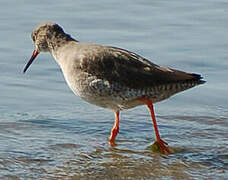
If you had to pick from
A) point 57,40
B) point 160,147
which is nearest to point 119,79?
point 160,147

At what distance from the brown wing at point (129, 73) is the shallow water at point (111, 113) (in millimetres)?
918

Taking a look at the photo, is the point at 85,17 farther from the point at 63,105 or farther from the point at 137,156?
the point at 137,156

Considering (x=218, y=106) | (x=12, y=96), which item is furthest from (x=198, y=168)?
(x=12, y=96)

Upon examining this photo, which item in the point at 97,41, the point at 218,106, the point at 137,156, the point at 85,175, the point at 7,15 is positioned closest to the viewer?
the point at 85,175

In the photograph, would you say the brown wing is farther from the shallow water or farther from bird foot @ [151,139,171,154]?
the shallow water

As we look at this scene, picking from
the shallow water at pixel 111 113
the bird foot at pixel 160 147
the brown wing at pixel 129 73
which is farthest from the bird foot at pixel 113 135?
the brown wing at pixel 129 73

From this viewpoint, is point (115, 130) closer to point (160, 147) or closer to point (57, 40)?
point (160, 147)

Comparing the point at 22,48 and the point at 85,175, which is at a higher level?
the point at 22,48

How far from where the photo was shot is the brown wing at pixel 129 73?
383 inches

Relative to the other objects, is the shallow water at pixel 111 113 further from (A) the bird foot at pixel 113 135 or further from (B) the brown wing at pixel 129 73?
(B) the brown wing at pixel 129 73

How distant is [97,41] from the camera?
13.9 metres

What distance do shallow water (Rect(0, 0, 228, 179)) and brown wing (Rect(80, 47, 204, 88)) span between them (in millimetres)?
918

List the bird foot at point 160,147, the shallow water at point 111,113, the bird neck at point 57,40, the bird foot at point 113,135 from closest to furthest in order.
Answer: the shallow water at point 111,113
the bird foot at point 160,147
the bird foot at point 113,135
the bird neck at point 57,40

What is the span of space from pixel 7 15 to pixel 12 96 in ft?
12.7
